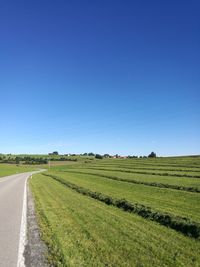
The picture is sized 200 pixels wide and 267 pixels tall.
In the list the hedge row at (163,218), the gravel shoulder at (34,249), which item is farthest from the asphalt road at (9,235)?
the hedge row at (163,218)

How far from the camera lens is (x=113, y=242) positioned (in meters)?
10.5

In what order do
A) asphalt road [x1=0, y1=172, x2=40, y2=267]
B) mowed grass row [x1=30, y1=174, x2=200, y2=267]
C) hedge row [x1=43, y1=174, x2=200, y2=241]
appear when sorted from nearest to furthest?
mowed grass row [x1=30, y1=174, x2=200, y2=267]
asphalt road [x1=0, y1=172, x2=40, y2=267]
hedge row [x1=43, y1=174, x2=200, y2=241]

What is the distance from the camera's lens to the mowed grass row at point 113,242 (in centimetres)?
864

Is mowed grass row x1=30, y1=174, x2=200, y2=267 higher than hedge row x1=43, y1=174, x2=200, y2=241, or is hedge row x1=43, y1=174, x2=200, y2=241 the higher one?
hedge row x1=43, y1=174, x2=200, y2=241

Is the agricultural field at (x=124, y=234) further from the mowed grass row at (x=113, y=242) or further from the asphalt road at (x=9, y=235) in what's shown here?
the asphalt road at (x=9, y=235)

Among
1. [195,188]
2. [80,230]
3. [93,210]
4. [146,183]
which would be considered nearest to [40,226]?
[80,230]

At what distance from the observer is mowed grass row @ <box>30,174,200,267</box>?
28.3 feet

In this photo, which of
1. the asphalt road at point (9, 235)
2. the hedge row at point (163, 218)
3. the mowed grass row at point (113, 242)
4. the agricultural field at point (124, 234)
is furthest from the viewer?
the hedge row at point (163, 218)

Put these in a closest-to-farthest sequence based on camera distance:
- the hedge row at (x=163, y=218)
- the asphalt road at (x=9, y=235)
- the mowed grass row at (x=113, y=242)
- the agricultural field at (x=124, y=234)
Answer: the mowed grass row at (x=113, y=242), the agricultural field at (x=124, y=234), the asphalt road at (x=9, y=235), the hedge row at (x=163, y=218)

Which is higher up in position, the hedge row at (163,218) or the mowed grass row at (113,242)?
the hedge row at (163,218)

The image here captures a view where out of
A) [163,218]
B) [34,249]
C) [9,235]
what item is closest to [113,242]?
[34,249]

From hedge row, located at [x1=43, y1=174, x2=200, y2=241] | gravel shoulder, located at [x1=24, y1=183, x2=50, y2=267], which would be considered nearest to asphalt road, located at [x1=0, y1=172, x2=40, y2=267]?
gravel shoulder, located at [x1=24, y1=183, x2=50, y2=267]

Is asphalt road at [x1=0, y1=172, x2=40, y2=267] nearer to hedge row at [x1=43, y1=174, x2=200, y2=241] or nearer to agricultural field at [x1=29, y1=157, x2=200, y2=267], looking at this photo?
agricultural field at [x1=29, y1=157, x2=200, y2=267]

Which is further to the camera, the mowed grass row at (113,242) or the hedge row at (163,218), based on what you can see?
the hedge row at (163,218)
